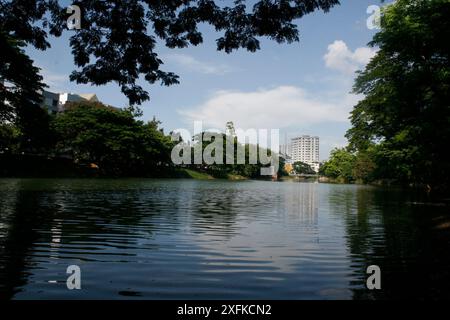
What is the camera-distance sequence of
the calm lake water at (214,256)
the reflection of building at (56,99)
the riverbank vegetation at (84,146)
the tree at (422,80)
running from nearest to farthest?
the calm lake water at (214,256) < the tree at (422,80) < the riverbank vegetation at (84,146) < the reflection of building at (56,99)

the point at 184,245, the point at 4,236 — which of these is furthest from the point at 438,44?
the point at 4,236

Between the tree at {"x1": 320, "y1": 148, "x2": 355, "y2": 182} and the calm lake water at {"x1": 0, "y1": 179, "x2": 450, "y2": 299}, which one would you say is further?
the tree at {"x1": 320, "y1": 148, "x2": 355, "y2": 182}

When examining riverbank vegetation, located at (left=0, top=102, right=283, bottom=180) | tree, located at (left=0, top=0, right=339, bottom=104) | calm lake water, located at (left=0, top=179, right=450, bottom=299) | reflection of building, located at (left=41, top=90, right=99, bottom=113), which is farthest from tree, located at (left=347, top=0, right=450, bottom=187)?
reflection of building, located at (left=41, top=90, right=99, bottom=113)

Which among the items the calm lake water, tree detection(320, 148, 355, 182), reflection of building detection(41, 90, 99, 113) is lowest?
the calm lake water

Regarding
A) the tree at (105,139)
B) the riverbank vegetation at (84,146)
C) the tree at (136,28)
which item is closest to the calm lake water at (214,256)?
the tree at (136,28)

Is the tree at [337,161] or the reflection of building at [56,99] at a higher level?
the reflection of building at [56,99]

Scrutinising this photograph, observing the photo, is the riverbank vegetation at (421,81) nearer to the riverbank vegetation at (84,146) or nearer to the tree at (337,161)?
the riverbank vegetation at (84,146)

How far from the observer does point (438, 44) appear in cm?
2155

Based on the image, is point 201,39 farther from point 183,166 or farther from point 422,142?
point 183,166

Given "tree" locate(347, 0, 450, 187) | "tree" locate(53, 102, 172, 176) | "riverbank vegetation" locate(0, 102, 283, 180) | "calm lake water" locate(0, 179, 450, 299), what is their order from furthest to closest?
"tree" locate(53, 102, 172, 176) < "riverbank vegetation" locate(0, 102, 283, 180) < "tree" locate(347, 0, 450, 187) < "calm lake water" locate(0, 179, 450, 299)

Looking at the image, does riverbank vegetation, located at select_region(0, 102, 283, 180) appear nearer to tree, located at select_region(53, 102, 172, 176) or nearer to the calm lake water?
tree, located at select_region(53, 102, 172, 176)

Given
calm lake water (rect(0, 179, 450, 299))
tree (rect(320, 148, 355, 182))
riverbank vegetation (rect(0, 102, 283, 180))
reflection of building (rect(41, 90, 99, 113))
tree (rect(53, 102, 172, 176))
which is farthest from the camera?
tree (rect(320, 148, 355, 182))

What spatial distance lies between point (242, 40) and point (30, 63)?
158 feet
